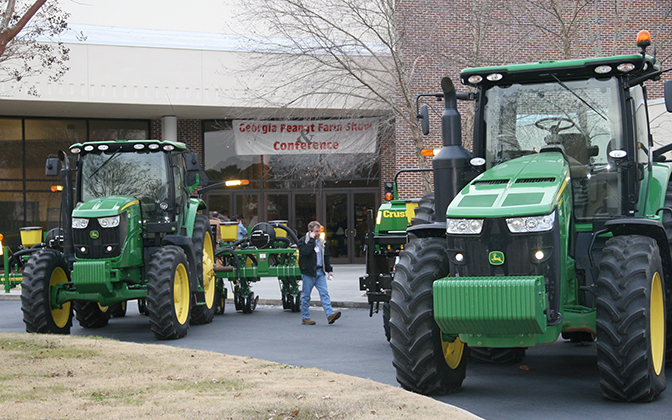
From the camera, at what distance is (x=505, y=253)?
6.94 metres

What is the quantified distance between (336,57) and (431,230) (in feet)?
54.7

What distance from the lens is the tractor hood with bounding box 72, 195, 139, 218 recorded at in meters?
12.8

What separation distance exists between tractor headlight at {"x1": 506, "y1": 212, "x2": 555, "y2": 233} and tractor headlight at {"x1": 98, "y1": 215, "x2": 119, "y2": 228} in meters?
7.67

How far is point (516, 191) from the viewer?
7.15m

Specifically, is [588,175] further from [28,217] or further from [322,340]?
[28,217]

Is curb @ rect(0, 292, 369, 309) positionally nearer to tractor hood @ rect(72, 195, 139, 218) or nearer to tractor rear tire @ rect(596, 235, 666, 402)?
tractor hood @ rect(72, 195, 139, 218)

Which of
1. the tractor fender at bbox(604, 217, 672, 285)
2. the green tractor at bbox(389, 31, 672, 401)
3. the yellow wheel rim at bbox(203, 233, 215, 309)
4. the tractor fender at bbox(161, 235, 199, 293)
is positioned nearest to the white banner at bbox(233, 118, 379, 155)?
the yellow wheel rim at bbox(203, 233, 215, 309)

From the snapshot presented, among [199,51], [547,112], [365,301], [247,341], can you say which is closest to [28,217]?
[199,51]

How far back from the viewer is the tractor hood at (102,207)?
12.8 m

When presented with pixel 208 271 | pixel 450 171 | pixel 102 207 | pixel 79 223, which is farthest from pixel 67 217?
pixel 450 171

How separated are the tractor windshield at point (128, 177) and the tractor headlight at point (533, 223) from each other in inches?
320

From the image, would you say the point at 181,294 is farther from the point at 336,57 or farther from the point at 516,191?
the point at 336,57

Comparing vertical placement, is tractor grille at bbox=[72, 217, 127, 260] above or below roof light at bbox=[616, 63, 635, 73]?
below

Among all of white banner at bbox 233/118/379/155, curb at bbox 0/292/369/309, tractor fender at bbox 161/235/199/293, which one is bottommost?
curb at bbox 0/292/369/309
